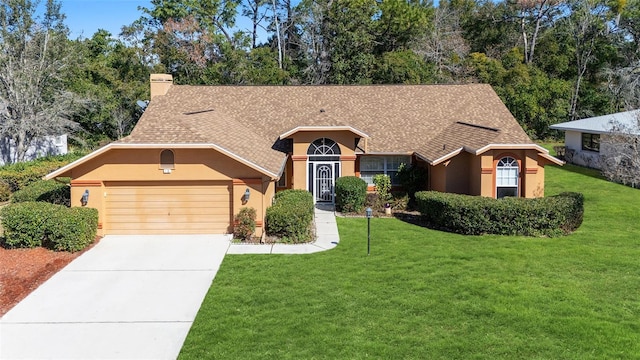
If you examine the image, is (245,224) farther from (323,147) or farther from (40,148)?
(40,148)

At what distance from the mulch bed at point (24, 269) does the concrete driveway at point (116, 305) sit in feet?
0.86

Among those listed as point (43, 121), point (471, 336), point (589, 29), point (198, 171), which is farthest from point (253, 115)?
point (589, 29)

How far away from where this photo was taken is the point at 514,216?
16.5 m

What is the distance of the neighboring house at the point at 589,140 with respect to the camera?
28391 mm

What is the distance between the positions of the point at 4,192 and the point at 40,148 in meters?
9.66

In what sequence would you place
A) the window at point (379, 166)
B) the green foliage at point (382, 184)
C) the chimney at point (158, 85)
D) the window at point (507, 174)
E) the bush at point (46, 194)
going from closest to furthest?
1. the window at point (507, 174)
2. the bush at point (46, 194)
3. the green foliage at point (382, 184)
4. the window at point (379, 166)
5. the chimney at point (158, 85)

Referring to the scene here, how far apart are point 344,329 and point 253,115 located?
1611 centimetres

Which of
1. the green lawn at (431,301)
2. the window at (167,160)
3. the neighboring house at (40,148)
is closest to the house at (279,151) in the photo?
the window at (167,160)

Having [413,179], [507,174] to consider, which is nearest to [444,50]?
[413,179]

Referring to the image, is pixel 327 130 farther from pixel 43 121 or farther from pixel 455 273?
pixel 43 121

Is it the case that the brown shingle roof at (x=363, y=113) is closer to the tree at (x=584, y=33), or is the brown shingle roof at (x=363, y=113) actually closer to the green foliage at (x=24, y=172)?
the green foliage at (x=24, y=172)

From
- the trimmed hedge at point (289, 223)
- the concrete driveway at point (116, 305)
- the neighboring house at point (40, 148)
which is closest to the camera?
the concrete driveway at point (116, 305)

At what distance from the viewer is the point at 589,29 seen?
46188mm

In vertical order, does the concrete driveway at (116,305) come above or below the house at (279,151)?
below
